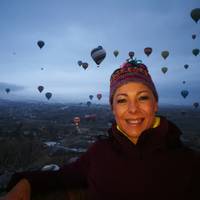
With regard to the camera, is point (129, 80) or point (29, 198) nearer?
point (29, 198)

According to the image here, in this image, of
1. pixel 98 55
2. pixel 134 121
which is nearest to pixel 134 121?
pixel 134 121

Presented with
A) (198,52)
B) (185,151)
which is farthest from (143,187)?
(198,52)

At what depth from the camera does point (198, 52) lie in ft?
128

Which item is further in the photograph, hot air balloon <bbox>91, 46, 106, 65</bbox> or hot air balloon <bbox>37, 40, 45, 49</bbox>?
hot air balloon <bbox>37, 40, 45, 49</bbox>

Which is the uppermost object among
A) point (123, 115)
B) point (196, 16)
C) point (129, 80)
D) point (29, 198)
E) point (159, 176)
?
point (196, 16)

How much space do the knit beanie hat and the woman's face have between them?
0.04 metres

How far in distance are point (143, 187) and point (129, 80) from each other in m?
0.93

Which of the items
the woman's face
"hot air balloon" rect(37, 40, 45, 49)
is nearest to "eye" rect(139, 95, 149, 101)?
the woman's face

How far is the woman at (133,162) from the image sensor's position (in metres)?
2.23

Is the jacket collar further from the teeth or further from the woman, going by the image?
the teeth

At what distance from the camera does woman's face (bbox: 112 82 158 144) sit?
2.39 meters

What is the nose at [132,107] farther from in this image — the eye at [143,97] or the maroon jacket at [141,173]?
the maroon jacket at [141,173]

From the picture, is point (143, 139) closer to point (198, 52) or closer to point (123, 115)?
point (123, 115)

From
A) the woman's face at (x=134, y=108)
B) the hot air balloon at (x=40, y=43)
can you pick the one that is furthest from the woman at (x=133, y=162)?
the hot air balloon at (x=40, y=43)
